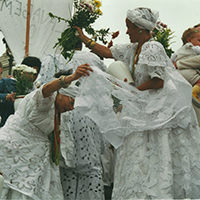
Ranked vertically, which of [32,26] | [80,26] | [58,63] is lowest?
[32,26]

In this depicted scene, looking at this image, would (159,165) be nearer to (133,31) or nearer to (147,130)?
(147,130)

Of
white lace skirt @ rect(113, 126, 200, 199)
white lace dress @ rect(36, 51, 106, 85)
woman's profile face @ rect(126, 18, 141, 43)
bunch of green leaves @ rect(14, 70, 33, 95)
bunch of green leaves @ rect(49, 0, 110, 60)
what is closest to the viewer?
white lace skirt @ rect(113, 126, 200, 199)

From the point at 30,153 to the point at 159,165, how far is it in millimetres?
1266

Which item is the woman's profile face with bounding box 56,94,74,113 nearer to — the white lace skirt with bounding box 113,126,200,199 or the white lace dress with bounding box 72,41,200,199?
the white lace dress with bounding box 72,41,200,199

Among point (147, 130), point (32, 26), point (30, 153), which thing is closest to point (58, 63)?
point (30, 153)

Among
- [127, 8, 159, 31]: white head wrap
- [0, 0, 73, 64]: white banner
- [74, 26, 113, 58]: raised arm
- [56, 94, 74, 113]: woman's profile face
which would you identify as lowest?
[0, 0, 73, 64]: white banner

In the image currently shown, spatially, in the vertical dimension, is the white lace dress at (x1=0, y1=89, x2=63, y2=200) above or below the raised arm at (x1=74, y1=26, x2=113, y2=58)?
below

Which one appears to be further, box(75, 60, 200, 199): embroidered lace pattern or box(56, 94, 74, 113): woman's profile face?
box(56, 94, 74, 113): woman's profile face

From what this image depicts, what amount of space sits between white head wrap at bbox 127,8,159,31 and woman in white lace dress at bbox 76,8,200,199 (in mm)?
240

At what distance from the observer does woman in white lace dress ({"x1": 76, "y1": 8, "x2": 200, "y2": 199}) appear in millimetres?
3746

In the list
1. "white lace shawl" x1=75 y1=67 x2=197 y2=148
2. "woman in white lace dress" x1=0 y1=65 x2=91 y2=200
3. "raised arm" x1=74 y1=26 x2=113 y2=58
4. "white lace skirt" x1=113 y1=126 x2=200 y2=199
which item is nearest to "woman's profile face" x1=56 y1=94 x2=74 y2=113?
"woman in white lace dress" x1=0 y1=65 x2=91 y2=200

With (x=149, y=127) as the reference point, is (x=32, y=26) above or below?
below

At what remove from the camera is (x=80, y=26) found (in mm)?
4867

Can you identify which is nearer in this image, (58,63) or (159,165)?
(159,165)
